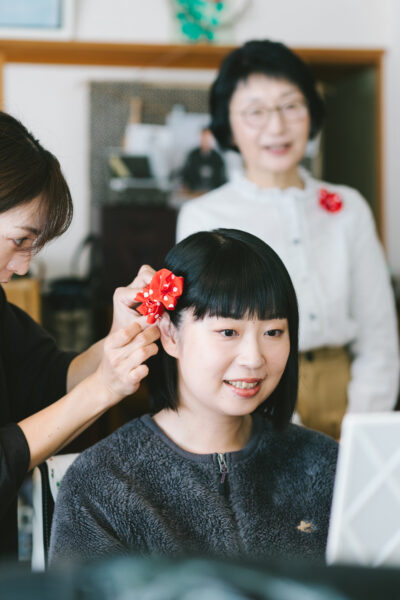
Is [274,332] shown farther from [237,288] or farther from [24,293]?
[24,293]

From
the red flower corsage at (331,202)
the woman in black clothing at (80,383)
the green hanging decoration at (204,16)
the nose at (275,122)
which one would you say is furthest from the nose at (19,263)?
the green hanging decoration at (204,16)

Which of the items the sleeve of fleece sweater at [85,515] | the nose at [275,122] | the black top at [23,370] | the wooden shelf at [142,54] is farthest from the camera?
the wooden shelf at [142,54]

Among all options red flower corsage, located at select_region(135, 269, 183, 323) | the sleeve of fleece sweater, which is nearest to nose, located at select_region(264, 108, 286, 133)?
red flower corsage, located at select_region(135, 269, 183, 323)

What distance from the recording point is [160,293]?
3.91ft

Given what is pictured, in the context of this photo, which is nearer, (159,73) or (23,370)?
(23,370)

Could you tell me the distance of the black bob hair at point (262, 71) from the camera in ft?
5.67

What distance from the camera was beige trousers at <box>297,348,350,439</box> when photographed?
1723 mm

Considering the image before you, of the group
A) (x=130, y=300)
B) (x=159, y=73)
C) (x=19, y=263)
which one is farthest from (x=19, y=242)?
(x=159, y=73)

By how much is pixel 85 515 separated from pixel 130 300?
0.40 metres

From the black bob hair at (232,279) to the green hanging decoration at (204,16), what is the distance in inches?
92.2

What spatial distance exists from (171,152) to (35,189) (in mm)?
2471

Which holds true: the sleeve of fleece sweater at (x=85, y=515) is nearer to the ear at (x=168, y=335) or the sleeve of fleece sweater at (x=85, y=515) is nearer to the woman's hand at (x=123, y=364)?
the woman's hand at (x=123, y=364)

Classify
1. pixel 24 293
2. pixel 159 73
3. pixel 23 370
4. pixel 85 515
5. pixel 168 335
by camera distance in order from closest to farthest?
pixel 85 515, pixel 168 335, pixel 23 370, pixel 24 293, pixel 159 73

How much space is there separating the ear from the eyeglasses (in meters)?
0.68
